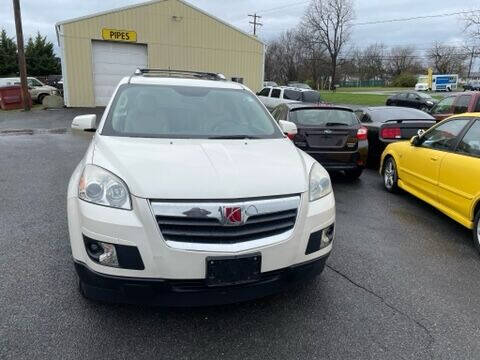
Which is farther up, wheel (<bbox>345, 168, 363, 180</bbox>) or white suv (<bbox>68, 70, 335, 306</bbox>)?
white suv (<bbox>68, 70, 335, 306</bbox>)

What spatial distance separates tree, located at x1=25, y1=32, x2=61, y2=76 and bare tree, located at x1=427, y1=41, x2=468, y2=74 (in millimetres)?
73683

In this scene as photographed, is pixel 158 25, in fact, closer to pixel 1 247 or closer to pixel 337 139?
pixel 337 139

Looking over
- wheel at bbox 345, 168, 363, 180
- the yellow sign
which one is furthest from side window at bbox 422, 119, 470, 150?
the yellow sign

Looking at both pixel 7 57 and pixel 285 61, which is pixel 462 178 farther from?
pixel 285 61

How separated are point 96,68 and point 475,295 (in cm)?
2324

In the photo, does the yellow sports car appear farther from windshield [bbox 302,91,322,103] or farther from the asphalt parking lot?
windshield [bbox 302,91,322,103]

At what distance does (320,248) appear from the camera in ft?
10.1

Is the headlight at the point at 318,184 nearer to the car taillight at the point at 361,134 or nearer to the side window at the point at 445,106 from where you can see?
the car taillight at the point at 361,134

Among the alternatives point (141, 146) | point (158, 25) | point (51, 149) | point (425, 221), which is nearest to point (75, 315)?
point (141, 146)

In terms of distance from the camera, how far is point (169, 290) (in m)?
2.69

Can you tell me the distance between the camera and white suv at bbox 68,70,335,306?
104 inches

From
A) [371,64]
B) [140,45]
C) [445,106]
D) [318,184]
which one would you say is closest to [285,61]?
[371,64]

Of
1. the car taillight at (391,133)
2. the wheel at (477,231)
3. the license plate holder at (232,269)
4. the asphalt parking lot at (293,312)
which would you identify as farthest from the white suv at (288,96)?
the license plate holder at (232,269)

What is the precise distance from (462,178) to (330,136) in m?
2.73
